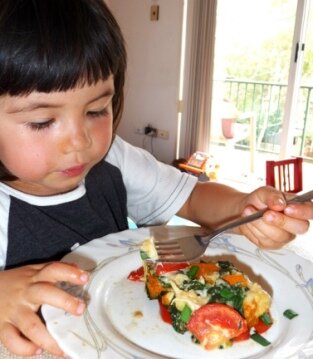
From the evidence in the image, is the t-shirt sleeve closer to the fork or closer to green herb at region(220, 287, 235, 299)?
the fork

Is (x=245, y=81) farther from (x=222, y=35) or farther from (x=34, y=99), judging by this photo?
(x=34, y=99)

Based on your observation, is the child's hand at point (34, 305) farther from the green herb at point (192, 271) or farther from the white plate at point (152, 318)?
the green herb at point (192, 271)

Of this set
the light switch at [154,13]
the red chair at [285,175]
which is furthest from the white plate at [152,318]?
the light switch at [154,13]

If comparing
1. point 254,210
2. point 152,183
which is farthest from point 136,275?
point 152,183

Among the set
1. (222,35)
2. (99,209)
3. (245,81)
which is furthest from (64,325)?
(245,81)

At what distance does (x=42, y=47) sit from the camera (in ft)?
1.92

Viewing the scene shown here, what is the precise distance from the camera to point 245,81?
4.41 meters

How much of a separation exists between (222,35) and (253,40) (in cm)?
31

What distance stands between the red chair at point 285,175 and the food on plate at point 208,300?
123cm

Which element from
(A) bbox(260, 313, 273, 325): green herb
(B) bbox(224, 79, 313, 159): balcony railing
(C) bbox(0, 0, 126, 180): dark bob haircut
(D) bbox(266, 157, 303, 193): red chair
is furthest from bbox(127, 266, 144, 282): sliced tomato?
(B) bbox(224, 79, 313, 159): balcony railing

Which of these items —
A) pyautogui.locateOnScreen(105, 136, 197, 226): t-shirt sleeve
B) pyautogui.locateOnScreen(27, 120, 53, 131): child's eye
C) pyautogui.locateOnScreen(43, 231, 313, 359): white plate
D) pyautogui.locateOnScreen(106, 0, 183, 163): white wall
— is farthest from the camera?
pyautogui.locateOnScreen(106, 0, 183, 163): white wall

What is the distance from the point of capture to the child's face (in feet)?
1.96

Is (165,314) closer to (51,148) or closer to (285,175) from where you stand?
(51,148)

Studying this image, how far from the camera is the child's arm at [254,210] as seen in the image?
0.68 metres
